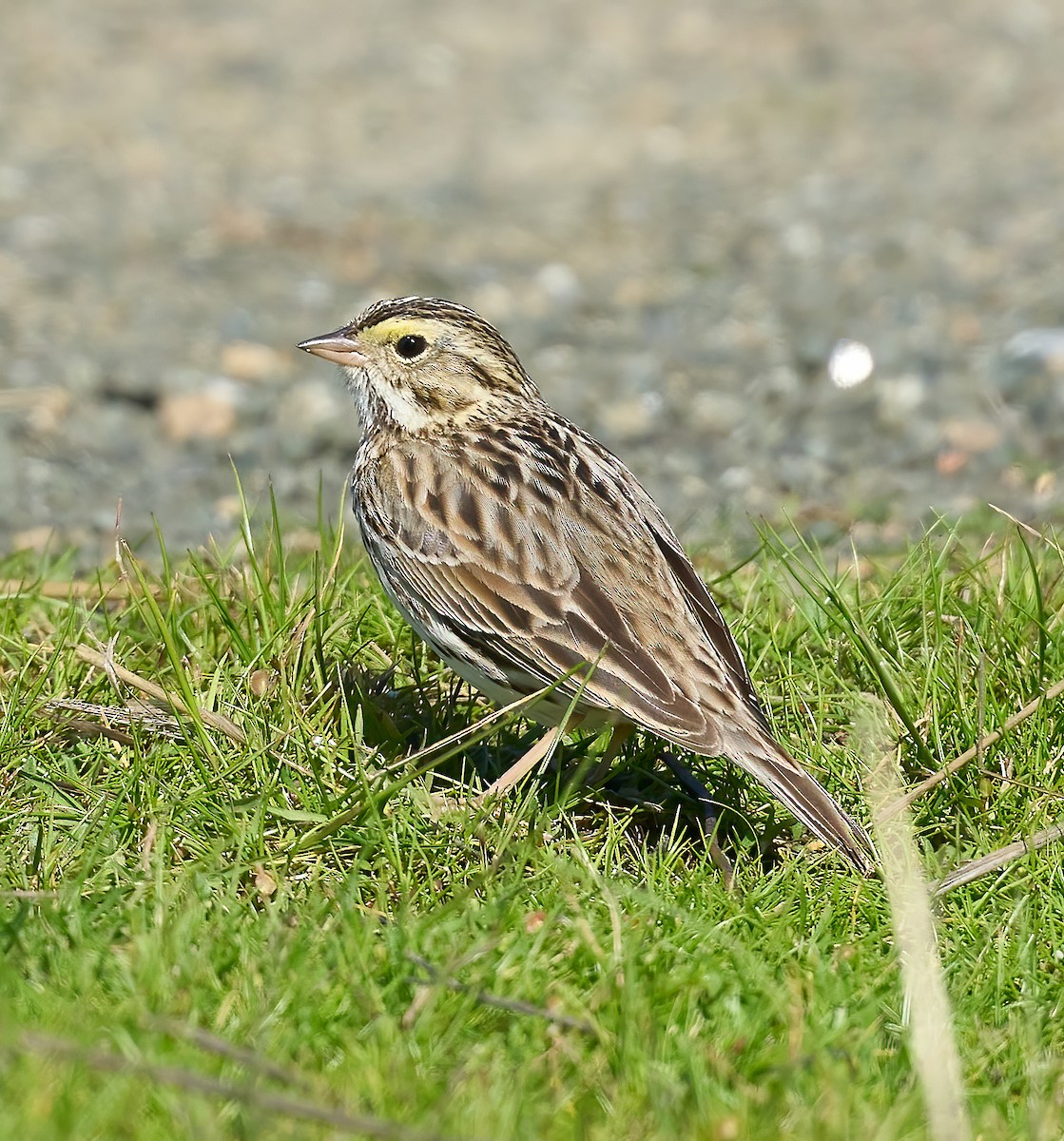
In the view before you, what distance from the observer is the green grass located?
13.3 feet

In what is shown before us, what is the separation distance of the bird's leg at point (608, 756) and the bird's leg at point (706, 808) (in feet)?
0.70

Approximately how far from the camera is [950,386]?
10.8 m

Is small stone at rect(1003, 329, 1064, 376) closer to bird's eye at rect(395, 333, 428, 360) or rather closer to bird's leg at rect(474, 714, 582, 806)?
bird's eye at rect(395, 333, 428, 360)

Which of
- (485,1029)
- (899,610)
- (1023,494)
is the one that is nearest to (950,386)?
(1023,494)

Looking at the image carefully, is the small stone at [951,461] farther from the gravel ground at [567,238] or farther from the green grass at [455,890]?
the green grass at [455,890]

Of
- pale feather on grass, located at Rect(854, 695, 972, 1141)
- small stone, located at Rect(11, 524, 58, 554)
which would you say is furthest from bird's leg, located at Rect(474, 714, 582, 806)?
small stone, located at Rect(11, 524, 58, 554)

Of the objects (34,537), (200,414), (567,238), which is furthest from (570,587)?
(567,238)

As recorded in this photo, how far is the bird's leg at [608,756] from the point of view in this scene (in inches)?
227

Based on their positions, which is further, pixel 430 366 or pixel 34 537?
pixel 34 537

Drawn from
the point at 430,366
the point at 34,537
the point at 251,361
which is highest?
the point at 430,366

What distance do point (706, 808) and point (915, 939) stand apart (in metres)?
1.10

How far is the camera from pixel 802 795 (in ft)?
16.8

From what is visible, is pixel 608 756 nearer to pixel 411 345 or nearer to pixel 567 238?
pixel 411 345

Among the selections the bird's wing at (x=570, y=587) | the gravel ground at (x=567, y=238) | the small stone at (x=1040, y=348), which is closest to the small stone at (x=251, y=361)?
the gravel ground at (x=567, y=238)
